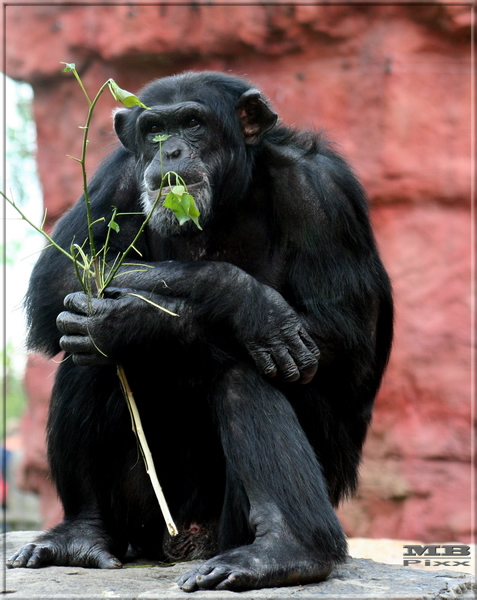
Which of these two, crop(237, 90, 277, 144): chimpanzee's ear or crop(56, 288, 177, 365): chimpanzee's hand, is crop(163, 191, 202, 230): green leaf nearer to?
crop(56, 288, 177, 365): chimpanzee's hand

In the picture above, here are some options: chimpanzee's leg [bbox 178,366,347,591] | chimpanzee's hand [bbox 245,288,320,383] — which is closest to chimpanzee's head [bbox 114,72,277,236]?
chimpanzee's hand [bbox 245,288,320,383]

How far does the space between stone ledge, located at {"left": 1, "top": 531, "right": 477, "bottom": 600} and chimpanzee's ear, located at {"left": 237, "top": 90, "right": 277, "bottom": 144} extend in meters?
2.44

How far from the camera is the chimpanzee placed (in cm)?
403

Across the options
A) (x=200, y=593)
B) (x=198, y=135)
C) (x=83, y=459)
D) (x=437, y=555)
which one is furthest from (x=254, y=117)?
(x=437, y=555)

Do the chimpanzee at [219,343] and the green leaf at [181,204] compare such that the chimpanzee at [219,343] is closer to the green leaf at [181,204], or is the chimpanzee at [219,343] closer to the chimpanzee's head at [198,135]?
the chimpanzee's head at [198,135]

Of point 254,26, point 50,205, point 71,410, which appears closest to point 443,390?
point 254,26

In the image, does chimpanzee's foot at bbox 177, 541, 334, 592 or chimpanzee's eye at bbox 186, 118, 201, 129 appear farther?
chimpanzee's eye at bbox 186, 118, 201, 129

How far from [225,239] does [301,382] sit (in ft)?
3.32

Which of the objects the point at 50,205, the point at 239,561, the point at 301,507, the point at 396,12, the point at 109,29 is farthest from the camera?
the point at 50,205

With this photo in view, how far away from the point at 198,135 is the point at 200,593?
254 centimetres

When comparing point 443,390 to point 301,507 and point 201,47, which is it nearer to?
point 201,47

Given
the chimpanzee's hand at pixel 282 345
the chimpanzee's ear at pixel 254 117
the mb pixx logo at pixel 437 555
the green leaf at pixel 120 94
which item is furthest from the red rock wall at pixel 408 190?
the green leaf at pixel 120 94

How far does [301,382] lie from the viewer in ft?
14.3

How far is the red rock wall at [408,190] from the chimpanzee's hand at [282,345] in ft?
19.9
